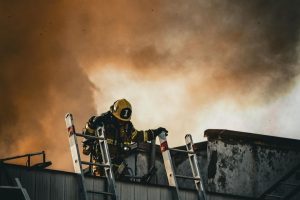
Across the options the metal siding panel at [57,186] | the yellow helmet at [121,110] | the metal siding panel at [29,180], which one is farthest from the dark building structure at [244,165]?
the metal siding panel at [29,180]

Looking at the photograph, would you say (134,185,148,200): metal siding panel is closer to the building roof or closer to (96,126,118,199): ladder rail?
(96,126,118,199): ladder rail

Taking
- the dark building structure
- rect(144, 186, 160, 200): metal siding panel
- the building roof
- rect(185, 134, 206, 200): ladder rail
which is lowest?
rect(144, 186, 160, 200): metal siding panel

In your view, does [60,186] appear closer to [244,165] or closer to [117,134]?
[117,134]

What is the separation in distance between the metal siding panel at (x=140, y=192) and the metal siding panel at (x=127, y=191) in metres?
0.08

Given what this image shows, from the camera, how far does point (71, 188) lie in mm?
10078

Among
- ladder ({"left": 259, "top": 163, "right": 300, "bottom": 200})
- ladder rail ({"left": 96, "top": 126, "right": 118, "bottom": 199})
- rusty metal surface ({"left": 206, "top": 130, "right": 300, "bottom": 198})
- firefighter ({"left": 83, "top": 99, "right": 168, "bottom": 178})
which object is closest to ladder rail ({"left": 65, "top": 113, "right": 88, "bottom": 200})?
ladder rail ({"left": 96, "top": 126, "right": 118, "bottom": 199})

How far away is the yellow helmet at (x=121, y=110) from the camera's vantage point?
12695 mm

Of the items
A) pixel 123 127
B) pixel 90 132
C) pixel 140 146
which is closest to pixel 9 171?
pixel 90 132

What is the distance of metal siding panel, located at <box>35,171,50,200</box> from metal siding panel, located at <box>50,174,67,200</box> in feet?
0.24

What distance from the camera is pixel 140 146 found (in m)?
15.9

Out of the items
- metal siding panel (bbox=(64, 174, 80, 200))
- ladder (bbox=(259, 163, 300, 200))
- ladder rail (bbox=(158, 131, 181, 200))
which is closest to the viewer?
metal siding panel (bbox=(64, 174, 80, 200))

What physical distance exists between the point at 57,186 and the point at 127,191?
4.22 feet

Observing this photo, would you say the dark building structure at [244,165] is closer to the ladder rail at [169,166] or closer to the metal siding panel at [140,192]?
the ladder rail at [169,166]

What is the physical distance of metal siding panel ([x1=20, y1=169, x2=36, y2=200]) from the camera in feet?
31.6
